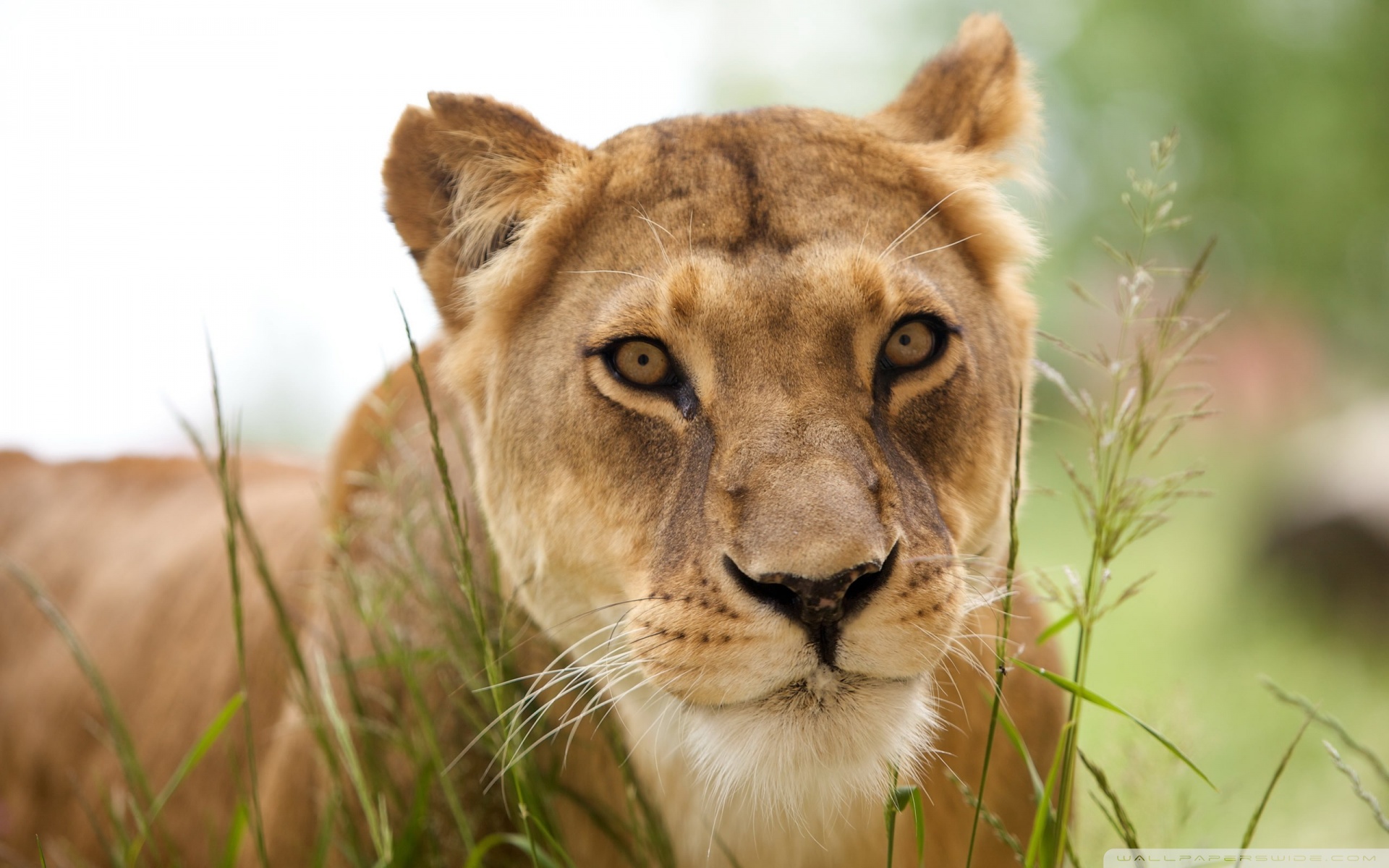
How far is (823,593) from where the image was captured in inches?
67.9

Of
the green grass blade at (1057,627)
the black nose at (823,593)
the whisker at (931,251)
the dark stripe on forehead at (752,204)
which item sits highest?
the dark stripe on forehead at (752,204)

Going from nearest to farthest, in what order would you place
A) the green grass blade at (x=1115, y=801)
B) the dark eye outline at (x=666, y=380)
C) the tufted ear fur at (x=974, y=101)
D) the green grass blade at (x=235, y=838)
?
1. the green grass blade at (x=1115, y=801)
2. the dark eye outline at (x=666, y=380)
3. the green grass blade at (x=235, y=838)
4. the tufted ear fur at (x=974, y=101)

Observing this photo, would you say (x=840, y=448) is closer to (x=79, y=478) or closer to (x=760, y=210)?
(x=760, y=210)

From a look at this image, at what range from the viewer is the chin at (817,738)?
1.87m

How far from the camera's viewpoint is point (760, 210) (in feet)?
7.37

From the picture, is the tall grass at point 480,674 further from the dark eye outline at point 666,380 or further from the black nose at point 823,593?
the dark eye outline at point 666,380

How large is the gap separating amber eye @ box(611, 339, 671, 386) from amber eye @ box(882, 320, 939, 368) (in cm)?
41

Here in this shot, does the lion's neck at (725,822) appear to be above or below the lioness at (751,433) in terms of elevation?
below

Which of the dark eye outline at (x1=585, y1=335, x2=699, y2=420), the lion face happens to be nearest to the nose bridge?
the lion face

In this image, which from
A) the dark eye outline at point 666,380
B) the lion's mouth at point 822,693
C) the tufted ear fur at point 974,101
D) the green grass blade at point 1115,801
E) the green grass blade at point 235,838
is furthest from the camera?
the tufted ear fur at point 974,101

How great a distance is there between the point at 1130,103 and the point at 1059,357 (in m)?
4.10

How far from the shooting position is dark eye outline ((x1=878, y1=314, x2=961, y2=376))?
2.15 meters

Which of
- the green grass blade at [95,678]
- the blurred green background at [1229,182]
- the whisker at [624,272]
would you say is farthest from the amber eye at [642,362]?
the blurred green background at [1229,182]

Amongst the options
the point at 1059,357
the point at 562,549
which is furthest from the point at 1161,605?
the point at 1059,357
